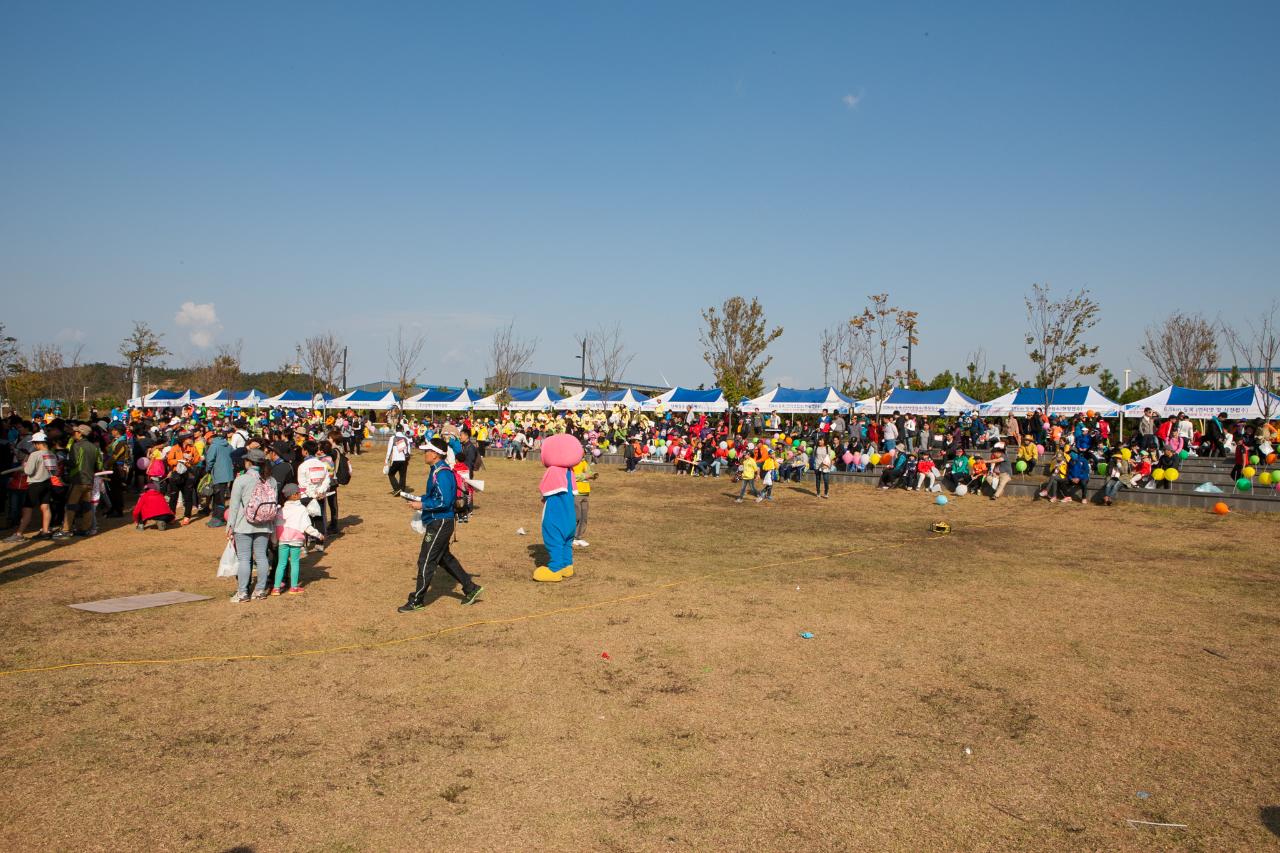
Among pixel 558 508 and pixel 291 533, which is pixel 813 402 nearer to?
pixel 558 508

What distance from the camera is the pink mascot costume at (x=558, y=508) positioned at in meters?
9.77

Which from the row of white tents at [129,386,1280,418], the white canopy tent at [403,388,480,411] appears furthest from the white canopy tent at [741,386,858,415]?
the white canopy tent at [403,388,480,411]

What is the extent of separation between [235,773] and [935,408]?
92.9ft

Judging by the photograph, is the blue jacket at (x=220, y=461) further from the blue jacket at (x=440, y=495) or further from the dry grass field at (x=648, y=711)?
the blue jacket at (x=440, y=495)

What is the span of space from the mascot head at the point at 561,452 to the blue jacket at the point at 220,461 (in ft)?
20.4

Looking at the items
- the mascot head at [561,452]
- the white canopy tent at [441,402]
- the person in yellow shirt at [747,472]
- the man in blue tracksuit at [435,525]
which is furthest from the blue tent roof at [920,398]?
the man in blue tracksuit at [435,525]

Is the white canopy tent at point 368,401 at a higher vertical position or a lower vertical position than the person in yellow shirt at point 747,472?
higher

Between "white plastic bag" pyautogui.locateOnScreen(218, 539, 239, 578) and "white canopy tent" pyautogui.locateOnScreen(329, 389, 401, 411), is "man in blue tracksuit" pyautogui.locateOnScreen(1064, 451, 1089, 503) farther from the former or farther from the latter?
"white canopy tent" pyautogui.locateOnScreen(329, 389, 401, 411)

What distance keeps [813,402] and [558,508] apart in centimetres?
2316

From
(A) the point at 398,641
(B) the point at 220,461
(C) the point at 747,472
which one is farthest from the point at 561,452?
(C) the point at 747,472

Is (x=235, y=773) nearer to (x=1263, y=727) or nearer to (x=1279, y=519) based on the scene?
(x=1263, y=727)

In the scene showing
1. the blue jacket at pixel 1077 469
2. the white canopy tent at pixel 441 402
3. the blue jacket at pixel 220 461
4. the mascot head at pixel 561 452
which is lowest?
the blue jacket at pixel 1077 469

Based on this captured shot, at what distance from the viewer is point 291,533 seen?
8648 millimetres

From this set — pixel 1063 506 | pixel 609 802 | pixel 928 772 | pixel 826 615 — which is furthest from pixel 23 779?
pixel 1063 506
